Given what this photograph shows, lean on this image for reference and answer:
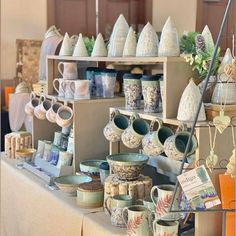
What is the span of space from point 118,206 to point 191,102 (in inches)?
16.3

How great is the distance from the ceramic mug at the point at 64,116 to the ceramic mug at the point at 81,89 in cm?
7

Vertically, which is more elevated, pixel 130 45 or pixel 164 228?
pixel 130 45

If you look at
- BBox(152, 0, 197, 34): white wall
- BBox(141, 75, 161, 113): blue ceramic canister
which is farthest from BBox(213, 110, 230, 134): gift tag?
BBox(152, 0, 197, 34): white wall

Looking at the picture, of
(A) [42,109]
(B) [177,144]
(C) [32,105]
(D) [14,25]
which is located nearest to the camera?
(B) [177,144]

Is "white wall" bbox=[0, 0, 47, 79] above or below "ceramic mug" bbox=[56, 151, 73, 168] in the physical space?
above

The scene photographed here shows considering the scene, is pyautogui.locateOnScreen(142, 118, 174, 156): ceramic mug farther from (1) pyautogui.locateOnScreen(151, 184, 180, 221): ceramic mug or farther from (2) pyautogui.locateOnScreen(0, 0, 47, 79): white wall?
(2) pyautogui.locateOnScreen(0, 0, 47, 79): white wall

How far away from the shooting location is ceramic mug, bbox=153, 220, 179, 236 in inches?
52.9

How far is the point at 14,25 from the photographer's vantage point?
165 inches

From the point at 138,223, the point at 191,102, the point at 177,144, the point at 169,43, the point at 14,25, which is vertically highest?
the point at 14,25

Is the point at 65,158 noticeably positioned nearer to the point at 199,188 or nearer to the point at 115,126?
the point at 115,126

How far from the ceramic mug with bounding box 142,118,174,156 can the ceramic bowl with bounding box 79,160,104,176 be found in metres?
0.36

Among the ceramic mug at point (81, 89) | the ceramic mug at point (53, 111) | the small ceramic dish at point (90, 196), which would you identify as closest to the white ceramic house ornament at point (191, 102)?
the small ceramic dish at point (90, 196)

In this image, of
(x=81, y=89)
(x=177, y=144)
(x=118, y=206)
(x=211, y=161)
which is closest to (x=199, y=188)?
(x=211, y=161)

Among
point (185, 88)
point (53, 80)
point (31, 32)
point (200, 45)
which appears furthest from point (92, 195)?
point (31, 32)
